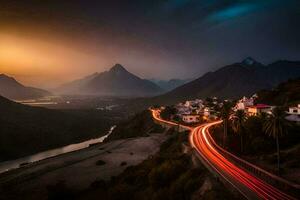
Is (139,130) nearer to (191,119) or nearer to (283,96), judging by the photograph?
(191,119)

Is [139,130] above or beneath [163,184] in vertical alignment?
beneath

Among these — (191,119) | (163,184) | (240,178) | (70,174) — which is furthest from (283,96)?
(70,174)

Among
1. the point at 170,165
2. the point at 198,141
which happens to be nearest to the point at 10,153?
the point at 198,141

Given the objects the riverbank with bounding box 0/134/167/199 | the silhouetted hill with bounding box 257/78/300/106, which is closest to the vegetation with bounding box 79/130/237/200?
the riverbank with bounding box 0/134/167/199

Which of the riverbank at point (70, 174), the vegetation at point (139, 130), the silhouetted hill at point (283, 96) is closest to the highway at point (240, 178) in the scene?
the riverbank at point (70, 174)

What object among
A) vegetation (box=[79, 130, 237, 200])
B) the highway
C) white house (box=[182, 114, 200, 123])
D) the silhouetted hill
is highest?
the silhouetted hill

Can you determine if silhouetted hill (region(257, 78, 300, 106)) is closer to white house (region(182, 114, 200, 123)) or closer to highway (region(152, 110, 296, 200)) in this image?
white house (region(182, 114, 200, 123))

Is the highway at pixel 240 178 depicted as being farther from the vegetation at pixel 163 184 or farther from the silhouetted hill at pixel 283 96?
the silhouetted hill at pixel 283 96

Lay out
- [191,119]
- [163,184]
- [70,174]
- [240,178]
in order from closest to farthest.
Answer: [240,178] → [163,184] → [70,174] → [191,119]

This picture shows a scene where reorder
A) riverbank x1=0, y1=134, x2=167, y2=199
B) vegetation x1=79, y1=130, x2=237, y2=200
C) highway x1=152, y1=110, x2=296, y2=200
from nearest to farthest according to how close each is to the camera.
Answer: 1. highway x1=152, y1=110, x2=296, y2=200
2. vegetation x1=79, y1=130, x2=237, y2=200
3. riverbank x1=0, y1=134, x2=167, y2=199

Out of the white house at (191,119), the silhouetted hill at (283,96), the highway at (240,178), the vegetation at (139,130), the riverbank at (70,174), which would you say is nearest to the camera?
the highway at (240,178)

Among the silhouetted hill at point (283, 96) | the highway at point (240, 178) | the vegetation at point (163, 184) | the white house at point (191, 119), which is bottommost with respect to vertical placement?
the vegetation at point (163, 184)
